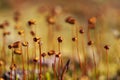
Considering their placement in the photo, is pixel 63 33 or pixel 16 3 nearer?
pixel 63 33

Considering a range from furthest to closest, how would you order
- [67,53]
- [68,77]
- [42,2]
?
[42,2], [67,53], [68,77]

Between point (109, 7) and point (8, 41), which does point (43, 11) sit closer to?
point (109, 7)

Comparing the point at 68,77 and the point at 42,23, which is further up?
the point at 42,23

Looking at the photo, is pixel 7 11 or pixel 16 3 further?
pixel 16 3

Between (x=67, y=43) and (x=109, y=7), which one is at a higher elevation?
(x=109, y=7)

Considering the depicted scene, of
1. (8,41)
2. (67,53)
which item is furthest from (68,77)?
(8,41)

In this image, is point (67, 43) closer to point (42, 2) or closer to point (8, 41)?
point (8, 41)

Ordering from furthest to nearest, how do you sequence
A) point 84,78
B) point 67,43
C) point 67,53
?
point 67,43 → point 67,53 → point 84,78

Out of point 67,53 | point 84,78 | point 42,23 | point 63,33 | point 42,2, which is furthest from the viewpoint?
point 42,2

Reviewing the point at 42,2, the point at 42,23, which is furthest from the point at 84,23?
the point at 42,2
